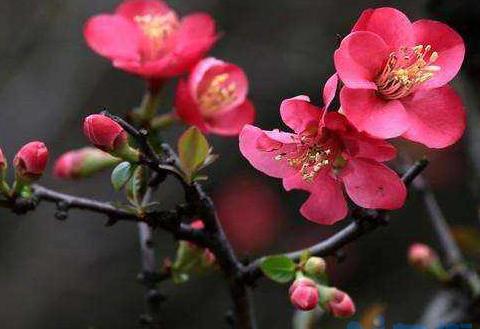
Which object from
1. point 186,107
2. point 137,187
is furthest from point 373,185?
point 186,107

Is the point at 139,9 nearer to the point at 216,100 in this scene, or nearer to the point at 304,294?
the point at 216,100

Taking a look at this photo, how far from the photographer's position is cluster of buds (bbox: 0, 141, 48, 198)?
912 millimetres

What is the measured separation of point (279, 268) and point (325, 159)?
0.14 meters

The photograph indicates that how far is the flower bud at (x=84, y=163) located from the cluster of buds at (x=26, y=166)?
0.20 metres

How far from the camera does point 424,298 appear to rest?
2988mm

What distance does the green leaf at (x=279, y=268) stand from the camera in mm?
910

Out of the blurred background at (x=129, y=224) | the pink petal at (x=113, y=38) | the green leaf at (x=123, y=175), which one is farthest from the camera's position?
the blurred background at (x=129, y=224)

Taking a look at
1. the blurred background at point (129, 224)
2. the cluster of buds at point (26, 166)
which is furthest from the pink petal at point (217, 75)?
the blurred background at point (129, 224)

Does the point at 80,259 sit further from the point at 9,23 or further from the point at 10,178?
the point at 9,23

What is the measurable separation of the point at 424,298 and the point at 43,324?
1.33 metres

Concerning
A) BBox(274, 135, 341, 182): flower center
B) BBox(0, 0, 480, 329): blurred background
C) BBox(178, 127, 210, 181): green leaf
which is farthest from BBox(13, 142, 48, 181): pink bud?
BBox(0, 0, 480, 329): blurred background

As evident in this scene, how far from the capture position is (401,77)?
2.79 ft

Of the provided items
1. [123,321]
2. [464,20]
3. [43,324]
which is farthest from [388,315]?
[464,20]

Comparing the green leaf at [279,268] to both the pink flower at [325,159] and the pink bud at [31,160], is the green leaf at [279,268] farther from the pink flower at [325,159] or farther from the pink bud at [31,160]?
the pink bud at [31,160]
